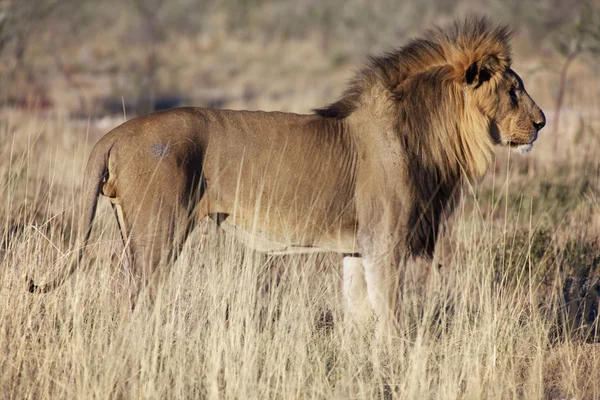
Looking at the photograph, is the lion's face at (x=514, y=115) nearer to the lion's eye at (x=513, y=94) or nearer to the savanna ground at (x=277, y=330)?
the lion's eye at (x=513, y=94)

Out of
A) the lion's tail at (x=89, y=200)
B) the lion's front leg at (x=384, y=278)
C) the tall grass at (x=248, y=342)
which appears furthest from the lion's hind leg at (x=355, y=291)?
the lion's tail at (x=89, y=200)

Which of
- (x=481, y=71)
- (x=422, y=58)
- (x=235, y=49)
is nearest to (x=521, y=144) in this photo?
(x=481, y=71)

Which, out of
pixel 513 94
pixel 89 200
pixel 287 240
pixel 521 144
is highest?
pixel 513 94

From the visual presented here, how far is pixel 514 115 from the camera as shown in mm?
5348

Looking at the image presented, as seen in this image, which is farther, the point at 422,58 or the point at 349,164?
the point at 422,58

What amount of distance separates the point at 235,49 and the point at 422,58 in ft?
91.5

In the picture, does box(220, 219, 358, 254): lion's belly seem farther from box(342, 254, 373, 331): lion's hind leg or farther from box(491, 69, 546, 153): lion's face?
box(491, 69, 546, 153): lion's face

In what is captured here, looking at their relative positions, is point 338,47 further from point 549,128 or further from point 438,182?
point 438,182

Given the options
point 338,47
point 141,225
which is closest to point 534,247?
point 141,225

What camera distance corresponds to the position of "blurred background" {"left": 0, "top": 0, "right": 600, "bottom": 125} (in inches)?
601

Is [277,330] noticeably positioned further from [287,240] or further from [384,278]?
[384,278]

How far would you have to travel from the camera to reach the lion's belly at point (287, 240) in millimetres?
5102

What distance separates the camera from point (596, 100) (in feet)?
43.9

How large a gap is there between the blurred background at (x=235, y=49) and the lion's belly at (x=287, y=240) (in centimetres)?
548
